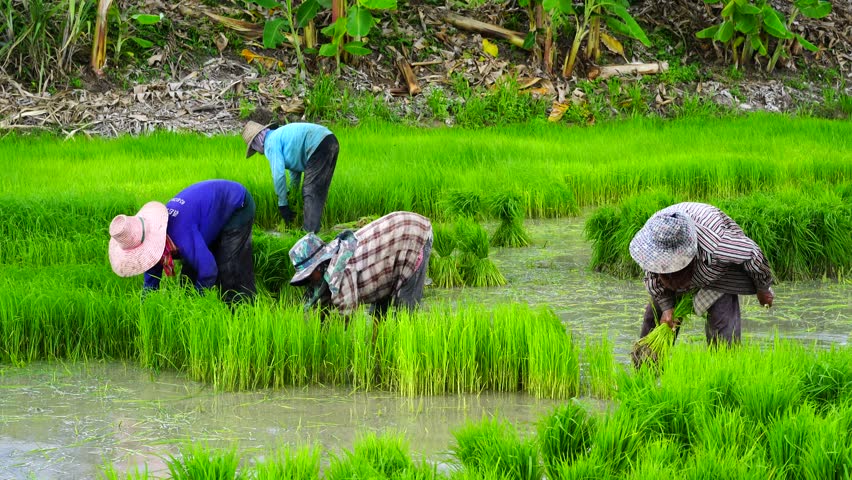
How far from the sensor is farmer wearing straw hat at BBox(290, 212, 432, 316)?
491cm

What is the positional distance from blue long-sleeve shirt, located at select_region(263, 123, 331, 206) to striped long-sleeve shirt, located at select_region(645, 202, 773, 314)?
3.45 meters

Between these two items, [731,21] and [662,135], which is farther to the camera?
[731,21]

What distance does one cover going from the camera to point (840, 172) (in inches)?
389

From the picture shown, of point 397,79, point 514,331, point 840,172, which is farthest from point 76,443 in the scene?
point 397,79

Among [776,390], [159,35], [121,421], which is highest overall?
[159,35]

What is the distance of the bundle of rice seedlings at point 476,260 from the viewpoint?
7.00m

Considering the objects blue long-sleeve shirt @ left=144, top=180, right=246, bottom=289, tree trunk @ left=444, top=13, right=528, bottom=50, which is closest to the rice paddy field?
blue long-sleeve shirt @ left=144, top=180, right=246, bottom=289

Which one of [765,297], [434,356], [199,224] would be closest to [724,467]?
[765,297]

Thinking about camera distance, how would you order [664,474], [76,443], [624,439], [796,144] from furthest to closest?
[796,144] < [76,443] < [624,439] < [664,474]

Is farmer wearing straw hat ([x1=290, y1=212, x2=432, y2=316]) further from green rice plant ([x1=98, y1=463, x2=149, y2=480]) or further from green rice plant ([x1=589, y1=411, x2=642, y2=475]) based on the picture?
green rice plant ([x1=589, y1=411, x2=642, y2=475])

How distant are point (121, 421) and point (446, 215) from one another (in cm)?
438

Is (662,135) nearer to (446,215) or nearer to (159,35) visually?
(446,215)

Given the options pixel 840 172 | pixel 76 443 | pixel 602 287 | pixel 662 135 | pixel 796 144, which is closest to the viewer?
pixel 76 443

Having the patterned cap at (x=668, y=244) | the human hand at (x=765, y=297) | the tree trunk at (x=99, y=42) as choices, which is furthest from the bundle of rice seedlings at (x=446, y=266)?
the tree trunk at (x=99, y=42)
